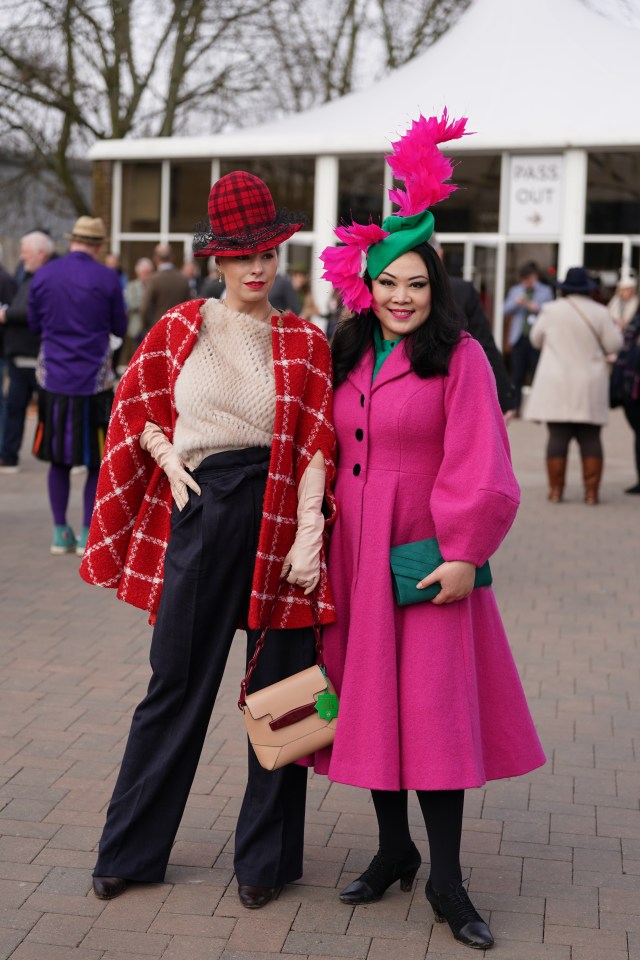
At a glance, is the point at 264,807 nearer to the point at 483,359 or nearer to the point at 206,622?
the point at 206,622

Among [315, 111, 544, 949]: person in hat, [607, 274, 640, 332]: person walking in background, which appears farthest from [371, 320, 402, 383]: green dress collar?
[607, 274, 640, 332]: person walking in background

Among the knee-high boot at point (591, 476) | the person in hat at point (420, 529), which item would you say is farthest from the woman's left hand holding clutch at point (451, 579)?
the knee-high boot at point (591, 476)

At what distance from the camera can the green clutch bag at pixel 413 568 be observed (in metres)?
3.33

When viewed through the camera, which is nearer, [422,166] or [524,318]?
[422,166]

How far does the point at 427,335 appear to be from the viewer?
3.39m

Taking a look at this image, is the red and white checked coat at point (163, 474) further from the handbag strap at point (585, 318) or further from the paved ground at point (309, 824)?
the handbag strap at point (585, 318)

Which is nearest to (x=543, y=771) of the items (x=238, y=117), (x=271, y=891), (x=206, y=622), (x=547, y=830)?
(x=547, y=830)

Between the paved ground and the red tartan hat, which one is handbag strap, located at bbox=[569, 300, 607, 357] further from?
the red tartan hat

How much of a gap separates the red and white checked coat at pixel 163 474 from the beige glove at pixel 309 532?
31 millimetres

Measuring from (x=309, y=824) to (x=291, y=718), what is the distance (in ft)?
3.04

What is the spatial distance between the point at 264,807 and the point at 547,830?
3.44 feet

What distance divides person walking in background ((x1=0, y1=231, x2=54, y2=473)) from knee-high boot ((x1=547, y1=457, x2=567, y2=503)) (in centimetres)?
411

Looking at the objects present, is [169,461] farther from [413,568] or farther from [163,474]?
[413,568]

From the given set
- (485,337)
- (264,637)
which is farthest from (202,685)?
(485,337)
